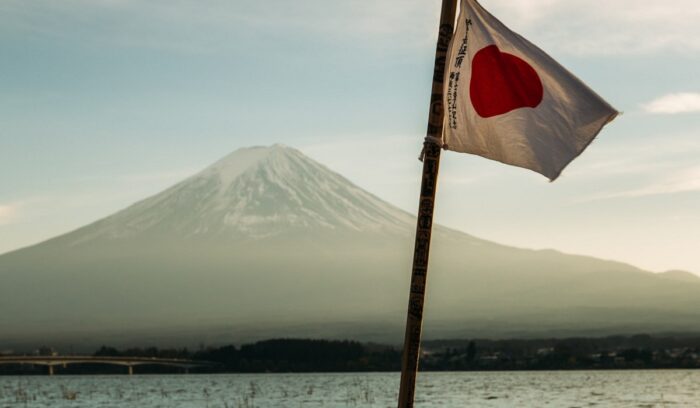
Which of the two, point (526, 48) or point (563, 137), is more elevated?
point (526, 48)

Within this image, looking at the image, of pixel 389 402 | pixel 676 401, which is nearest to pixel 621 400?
pixel 676 401

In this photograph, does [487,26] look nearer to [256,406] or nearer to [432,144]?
[432,144]

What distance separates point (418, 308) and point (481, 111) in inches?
64.9

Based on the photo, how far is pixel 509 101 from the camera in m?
10.2

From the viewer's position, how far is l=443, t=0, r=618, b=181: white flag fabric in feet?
33.0

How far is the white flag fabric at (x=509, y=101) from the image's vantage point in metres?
10.1

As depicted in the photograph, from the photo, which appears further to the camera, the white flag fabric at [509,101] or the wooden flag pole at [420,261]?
the white flag fabric at [509,101]

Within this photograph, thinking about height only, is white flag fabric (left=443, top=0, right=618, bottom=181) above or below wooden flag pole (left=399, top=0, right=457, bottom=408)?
above

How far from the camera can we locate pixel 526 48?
1016 cm

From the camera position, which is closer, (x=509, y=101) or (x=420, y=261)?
(x=420, y=261)

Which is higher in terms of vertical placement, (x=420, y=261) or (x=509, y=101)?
(x=509, y=101)

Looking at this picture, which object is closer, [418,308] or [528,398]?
[418,308]

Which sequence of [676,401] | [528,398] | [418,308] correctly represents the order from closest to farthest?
[418,308] → [676,401] → [528,398]

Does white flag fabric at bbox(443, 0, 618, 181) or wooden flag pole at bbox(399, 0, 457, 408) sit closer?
wooden flag pole at bbox(399, 0, 457, 408)
